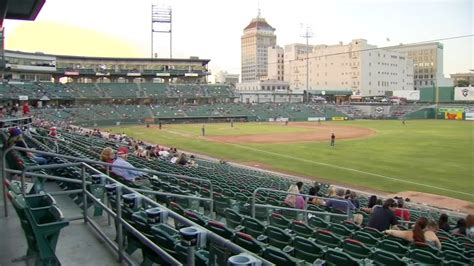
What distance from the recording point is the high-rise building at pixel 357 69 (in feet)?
484

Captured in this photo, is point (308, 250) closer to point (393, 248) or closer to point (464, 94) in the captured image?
point (393, 248)

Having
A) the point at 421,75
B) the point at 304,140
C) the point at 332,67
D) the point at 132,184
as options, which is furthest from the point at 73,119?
the point at 421,75

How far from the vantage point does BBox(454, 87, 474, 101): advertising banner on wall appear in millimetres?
100562

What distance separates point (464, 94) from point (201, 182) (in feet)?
345

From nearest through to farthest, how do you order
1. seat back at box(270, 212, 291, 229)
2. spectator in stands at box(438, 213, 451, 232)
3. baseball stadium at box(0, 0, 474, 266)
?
baseball stadium at box(0, 0, 474, 266) → seat back at box(270, 212, 291, 229) → spectator in stands at box(438, 213, 451, 232)

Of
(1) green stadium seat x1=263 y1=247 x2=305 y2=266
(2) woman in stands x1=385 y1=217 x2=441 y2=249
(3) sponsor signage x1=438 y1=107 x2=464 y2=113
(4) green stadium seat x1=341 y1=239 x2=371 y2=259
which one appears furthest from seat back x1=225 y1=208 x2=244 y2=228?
(3) sponsor signage x1=438 y1=107 x2=464 y2=113

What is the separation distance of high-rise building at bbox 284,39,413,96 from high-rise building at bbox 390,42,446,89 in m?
11.2

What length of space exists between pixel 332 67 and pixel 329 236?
156694 mm

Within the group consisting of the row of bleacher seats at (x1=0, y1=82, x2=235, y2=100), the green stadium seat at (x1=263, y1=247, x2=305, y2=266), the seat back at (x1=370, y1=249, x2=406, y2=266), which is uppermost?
the row of bleacher seats at (x1=0, y1=82, x2=235, y2=100)

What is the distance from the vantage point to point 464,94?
333ft

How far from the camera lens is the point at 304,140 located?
4906 cm

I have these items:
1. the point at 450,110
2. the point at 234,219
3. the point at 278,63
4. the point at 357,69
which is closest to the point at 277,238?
the point at 234,219

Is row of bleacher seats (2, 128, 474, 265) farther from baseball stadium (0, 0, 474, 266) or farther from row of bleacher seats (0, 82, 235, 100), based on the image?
row of bleacher seats (0, 82, 235, 100)

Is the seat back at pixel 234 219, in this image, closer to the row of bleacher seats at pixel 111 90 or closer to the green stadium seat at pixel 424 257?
the green stadium seat at pixel 424 257
